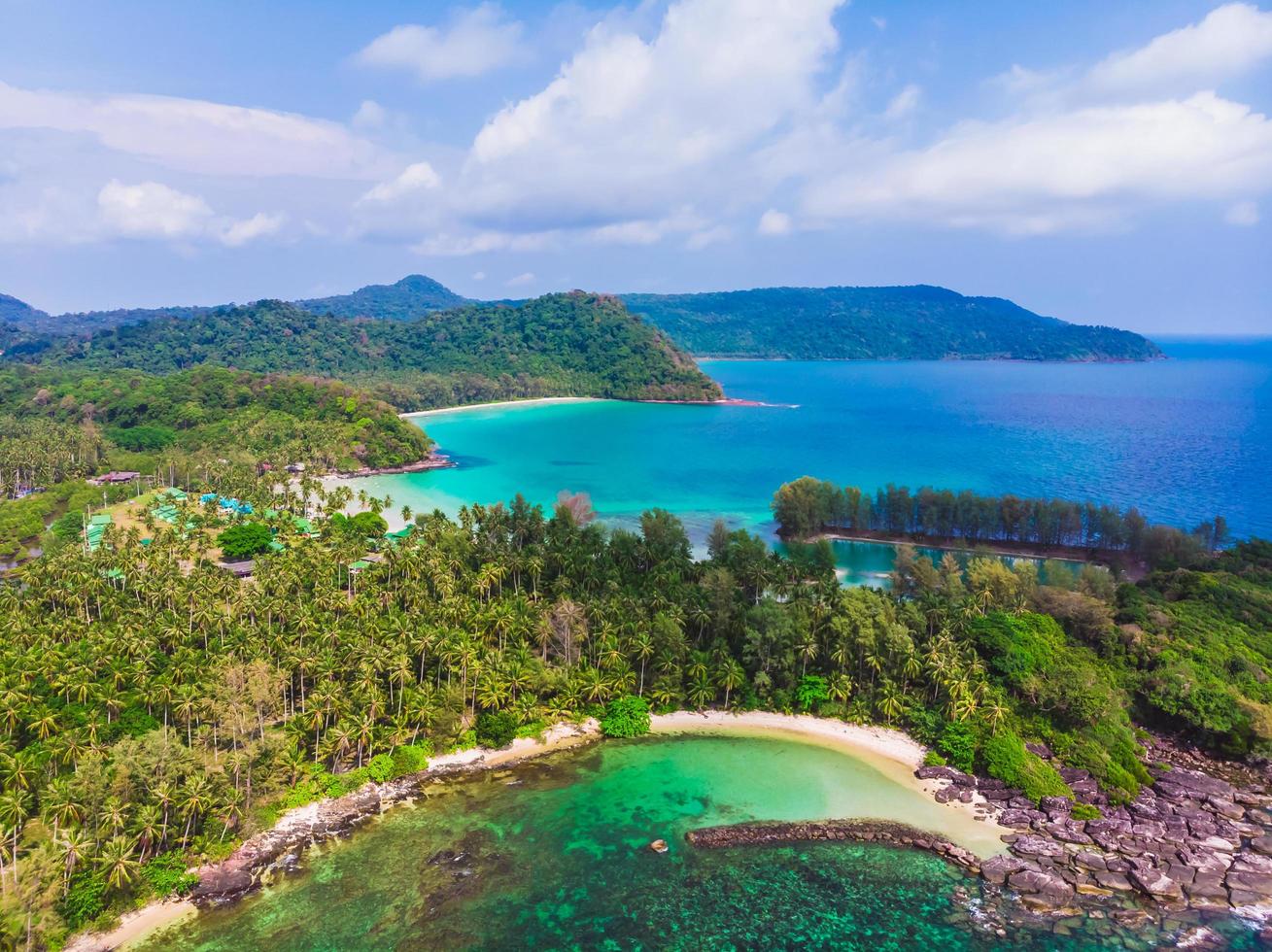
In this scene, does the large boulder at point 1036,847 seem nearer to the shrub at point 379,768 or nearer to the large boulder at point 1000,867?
the large boulder at point 1000,867

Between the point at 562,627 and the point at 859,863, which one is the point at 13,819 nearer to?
the point at 562,627

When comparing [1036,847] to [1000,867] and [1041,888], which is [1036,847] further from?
[1041,888]

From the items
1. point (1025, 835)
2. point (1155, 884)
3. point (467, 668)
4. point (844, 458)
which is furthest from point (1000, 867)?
point (844, 458)

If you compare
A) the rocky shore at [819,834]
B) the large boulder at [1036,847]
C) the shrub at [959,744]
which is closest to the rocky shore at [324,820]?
the rocky shore at [819,834]

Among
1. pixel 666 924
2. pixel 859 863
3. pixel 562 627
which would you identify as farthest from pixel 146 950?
pixel 859 863

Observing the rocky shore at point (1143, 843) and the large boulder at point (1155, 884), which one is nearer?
the large boulder at point (1155, 884)

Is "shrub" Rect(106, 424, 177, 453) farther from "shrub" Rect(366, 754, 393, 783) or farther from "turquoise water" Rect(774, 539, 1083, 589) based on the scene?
"turquoise water" Rect(774, 539, 1083, 589)

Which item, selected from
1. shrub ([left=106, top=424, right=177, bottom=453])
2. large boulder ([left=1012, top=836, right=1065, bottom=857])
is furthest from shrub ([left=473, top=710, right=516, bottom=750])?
shrub ([left=106, top=424, right=177, bottom=453])
